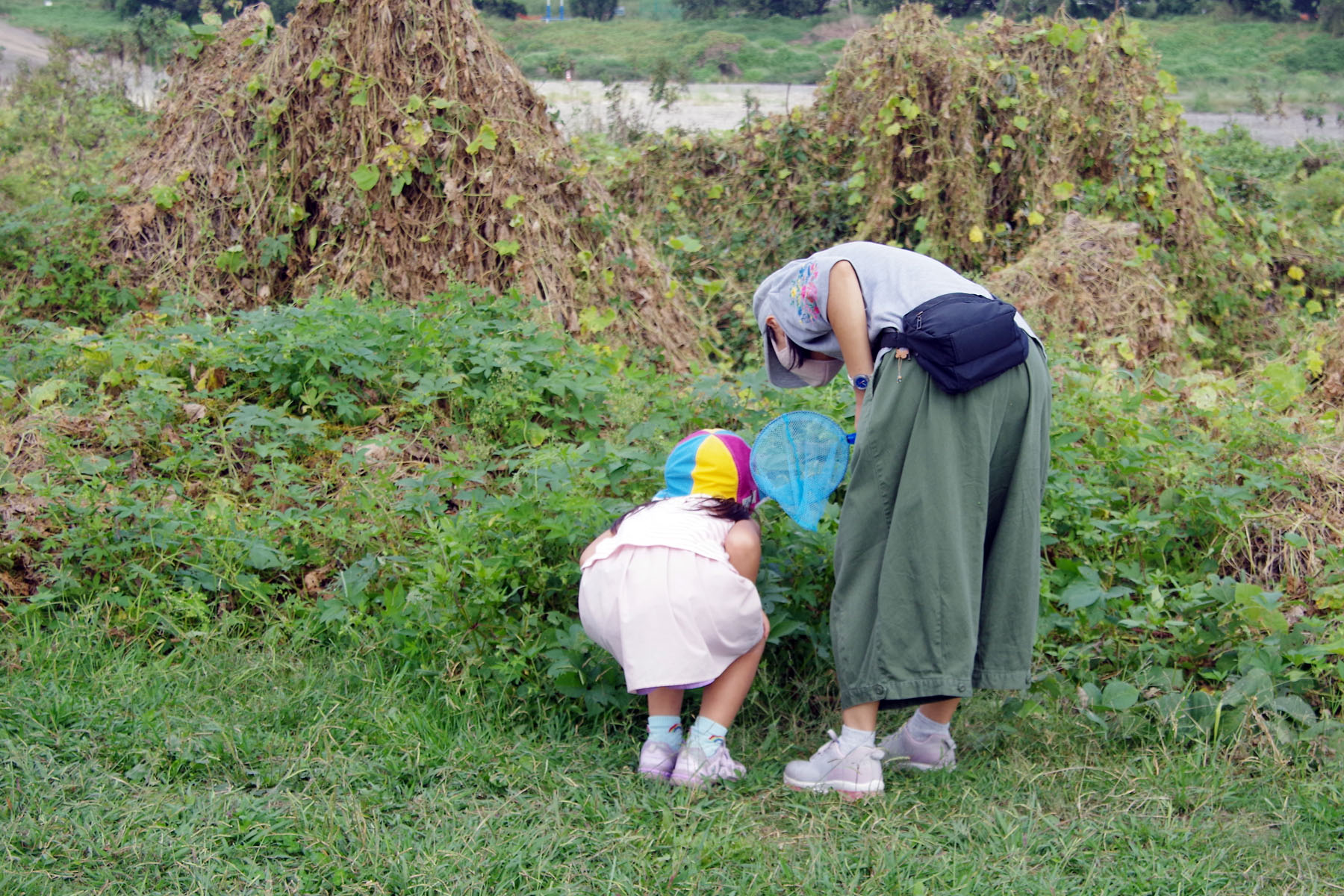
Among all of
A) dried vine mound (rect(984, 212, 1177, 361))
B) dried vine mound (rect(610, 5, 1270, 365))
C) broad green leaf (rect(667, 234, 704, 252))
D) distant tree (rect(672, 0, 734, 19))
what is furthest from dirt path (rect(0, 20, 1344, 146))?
distant tree (rect(672, 0, 734, 19))

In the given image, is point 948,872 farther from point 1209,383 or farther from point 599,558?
point 1209,383

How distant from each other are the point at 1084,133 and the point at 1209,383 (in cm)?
280

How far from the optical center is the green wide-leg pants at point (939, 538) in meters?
2.61

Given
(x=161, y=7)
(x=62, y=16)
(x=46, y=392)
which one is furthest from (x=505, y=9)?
(x=46, y=392)

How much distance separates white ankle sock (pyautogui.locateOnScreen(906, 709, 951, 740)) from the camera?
2.93 metres

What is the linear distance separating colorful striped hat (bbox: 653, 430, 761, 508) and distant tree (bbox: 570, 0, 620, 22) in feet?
109

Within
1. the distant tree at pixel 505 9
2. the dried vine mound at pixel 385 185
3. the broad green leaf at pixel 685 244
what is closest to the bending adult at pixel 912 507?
the dried vine mound at pixel 385 185

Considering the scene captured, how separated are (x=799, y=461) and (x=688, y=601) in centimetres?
45

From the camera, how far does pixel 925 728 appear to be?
294 centimetres

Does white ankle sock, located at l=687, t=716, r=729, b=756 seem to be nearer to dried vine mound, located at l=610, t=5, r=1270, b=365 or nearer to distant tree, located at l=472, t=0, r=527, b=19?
dried vine mound, located at l=610, t=5, r=1270, b=365

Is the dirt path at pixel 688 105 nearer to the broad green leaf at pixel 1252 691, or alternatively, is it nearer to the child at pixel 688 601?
the child at pixel 688 601

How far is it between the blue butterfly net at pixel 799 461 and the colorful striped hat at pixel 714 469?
0.22ft

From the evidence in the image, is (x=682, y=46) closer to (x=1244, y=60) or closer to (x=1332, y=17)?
(x=1244, y=60)

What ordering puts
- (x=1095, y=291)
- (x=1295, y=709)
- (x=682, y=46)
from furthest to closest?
(x=682, y=46) → (x=1095, y=291) → (x=1295, y=709)
